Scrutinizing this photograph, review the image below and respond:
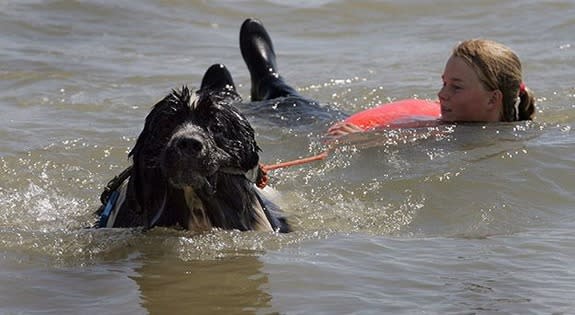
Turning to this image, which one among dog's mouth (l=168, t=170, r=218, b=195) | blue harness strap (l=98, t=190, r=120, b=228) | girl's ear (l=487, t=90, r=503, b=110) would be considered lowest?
blue harness strap (l=98, t=190, r=120, b=228)

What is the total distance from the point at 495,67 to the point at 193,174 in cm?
315

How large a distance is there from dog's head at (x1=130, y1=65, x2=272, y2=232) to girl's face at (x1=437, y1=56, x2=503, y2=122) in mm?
2691

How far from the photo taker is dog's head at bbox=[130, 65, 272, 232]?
15.7 feet

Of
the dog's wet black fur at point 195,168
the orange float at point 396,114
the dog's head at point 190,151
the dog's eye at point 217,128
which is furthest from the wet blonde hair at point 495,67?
the dog's eye at point 217,128

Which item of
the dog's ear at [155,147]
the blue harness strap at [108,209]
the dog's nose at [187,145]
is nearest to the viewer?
the dog's nose at [187,145]

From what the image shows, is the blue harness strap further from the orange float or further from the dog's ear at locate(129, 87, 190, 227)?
the orange float

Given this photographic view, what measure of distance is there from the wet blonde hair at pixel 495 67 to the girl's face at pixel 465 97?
0.04 meters

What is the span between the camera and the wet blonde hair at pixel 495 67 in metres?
7.46

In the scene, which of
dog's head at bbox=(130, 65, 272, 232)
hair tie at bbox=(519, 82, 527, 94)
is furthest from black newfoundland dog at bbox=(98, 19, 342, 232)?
hair tie at bbox=(519, 82, 527, 94)

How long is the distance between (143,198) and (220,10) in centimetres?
814

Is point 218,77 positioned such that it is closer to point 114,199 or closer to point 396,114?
point 396,114

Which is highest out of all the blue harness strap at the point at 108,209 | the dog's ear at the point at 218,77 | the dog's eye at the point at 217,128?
the dog's eye at the point at 217,128

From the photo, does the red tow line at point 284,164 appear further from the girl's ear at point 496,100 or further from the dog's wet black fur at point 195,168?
the girl's ear at point 496,100

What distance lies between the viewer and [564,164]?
22.7 feet
